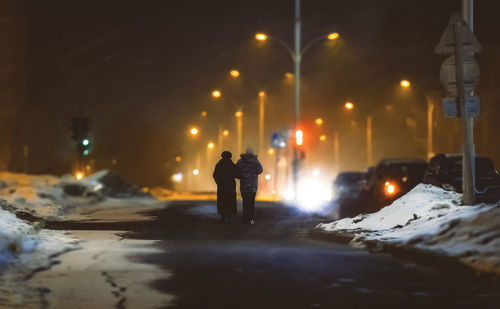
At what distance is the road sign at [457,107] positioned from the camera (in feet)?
59.2

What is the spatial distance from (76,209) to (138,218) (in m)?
5.19

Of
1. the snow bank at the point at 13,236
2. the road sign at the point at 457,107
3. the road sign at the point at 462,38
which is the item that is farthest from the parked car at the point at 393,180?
the snow bank at the point at 13,236

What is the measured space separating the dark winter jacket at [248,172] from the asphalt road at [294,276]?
120 inches

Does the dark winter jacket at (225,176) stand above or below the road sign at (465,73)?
below

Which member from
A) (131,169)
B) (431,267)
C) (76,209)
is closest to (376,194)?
(76,209)

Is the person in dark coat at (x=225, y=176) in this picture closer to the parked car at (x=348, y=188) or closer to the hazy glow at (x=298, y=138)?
the parked car at (x=348, y=188)

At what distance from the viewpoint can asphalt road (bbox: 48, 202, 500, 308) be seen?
32.2 ft

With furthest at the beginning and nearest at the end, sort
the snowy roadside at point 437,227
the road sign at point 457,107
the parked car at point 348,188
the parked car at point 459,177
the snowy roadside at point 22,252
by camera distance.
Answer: the parked car at point 348,188 → the parked car at point 459,177 → the road sign at point 457,107 → the snowy roadside at point 437,227 → the snowy roadside at point 22,252

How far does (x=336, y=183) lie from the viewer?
44.5 metres

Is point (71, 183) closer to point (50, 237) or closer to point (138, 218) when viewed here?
point (138, 218)

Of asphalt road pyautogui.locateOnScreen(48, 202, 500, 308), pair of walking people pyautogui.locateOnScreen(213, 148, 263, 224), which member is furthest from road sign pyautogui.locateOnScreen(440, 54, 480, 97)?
pair of walking people pyautogui.locateOnScreen(213, 148, 263, 224)

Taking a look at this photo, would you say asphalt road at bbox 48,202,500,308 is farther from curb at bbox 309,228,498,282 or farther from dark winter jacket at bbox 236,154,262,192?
dark winter jacket at bbox 236,154,262,192

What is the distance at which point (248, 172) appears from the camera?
2178cm

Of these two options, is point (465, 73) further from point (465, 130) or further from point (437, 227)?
point (437, 227)
